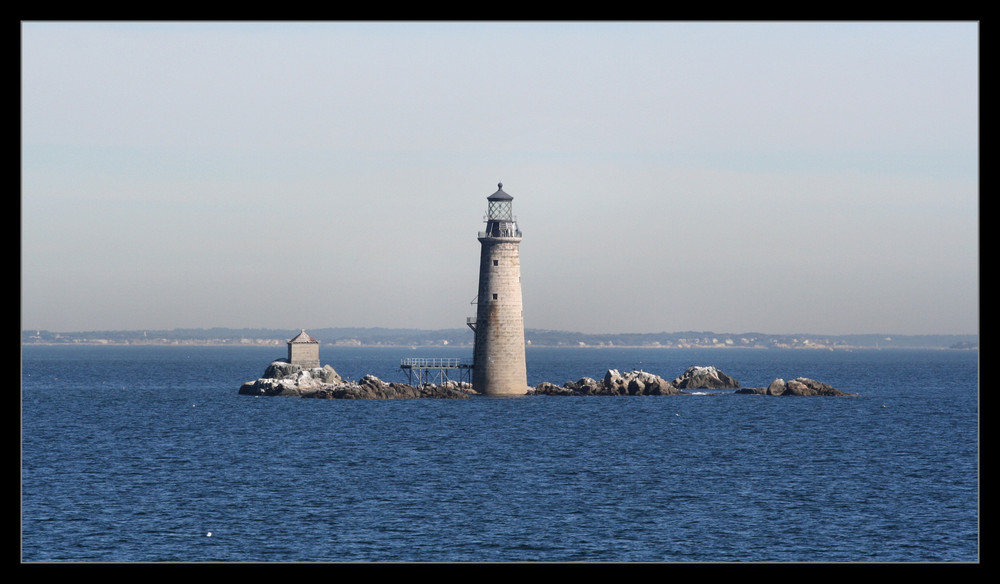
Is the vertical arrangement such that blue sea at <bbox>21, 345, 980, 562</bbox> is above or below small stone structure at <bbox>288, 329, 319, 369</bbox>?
below

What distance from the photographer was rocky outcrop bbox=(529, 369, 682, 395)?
97.5 meters

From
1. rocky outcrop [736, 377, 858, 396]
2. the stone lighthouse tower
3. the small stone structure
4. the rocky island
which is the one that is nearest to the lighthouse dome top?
the stone lighthouse tower

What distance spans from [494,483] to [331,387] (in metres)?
45.9

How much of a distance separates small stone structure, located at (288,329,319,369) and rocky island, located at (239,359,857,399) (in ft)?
1.55

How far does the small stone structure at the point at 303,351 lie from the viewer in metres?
95.7

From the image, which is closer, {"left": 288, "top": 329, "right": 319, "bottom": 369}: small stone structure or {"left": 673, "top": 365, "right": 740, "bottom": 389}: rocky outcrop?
{"left": 288, "top": 329, "right": 319, "bottom": 369}: small stone structure

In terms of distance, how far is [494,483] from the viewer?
4819cm

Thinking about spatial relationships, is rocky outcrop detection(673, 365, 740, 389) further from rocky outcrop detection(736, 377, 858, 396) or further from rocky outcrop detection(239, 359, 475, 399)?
rocky outcrop detection(239, 359, 475, 399)


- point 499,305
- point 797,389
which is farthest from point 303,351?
point 797,389

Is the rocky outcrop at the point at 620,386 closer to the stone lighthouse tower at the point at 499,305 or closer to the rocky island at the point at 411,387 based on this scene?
the rocky island at the point at 411,387

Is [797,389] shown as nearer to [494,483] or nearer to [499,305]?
[499,305]

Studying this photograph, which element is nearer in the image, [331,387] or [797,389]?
[331,387]

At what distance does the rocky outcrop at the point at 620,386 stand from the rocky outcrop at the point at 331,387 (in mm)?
11407
